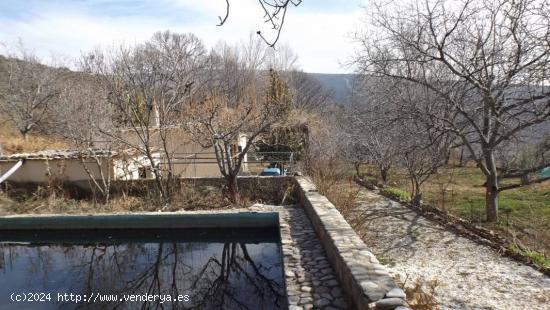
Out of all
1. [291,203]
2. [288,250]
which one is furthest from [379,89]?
[288,250]

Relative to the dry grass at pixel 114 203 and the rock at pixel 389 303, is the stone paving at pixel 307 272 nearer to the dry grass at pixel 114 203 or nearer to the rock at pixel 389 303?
the rock at pixel 389 303

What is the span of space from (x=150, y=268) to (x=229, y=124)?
481 cm

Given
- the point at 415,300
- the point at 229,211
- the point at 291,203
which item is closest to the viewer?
the point at 415,300

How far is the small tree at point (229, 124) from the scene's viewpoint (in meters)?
10.9

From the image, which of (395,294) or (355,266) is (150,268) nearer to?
(355,266)

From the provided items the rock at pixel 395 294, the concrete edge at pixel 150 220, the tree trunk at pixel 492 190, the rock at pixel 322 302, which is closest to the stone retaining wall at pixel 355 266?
the rock at pixel 395 294

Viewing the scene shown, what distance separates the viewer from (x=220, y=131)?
11367mm

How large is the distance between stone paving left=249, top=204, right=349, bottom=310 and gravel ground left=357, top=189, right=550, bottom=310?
96 centimetres

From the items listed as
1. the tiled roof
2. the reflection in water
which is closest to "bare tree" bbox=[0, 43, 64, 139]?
the tiled roof

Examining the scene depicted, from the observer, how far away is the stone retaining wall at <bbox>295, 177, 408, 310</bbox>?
384cm

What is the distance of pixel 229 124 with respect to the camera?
37.5ft

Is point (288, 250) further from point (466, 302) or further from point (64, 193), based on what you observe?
point (64, 193)

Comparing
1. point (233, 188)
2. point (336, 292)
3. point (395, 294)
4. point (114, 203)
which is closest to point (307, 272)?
point (336, 292)

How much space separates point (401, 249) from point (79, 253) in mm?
6026
